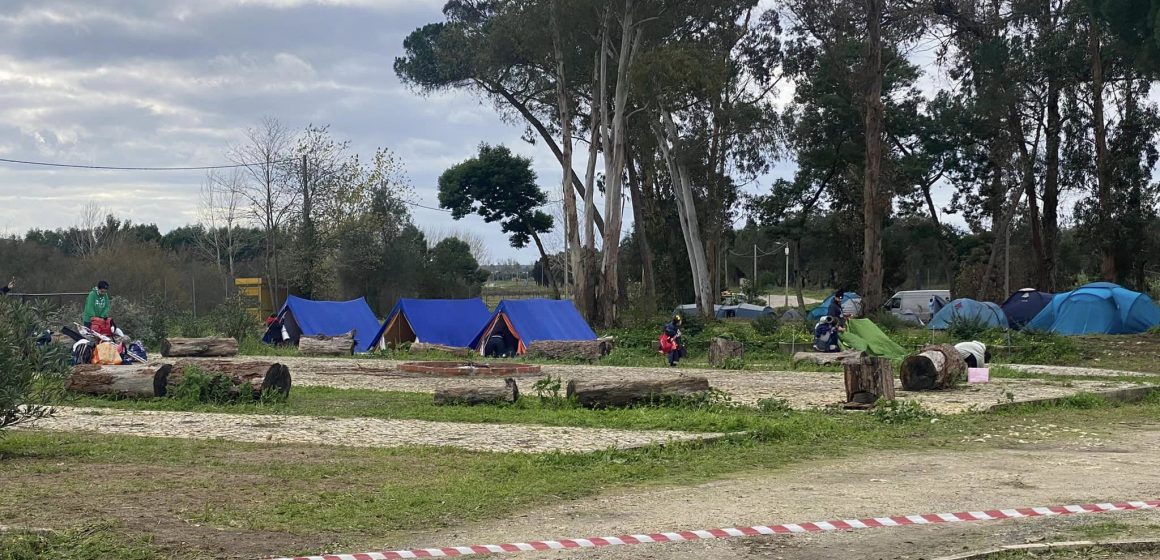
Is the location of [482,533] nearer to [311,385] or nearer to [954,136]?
[311,385]

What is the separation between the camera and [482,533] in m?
7.48

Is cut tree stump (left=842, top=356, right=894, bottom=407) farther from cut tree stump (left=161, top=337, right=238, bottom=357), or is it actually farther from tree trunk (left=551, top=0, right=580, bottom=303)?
tree trunk (left=551, top=0, right=580, bottom=303)

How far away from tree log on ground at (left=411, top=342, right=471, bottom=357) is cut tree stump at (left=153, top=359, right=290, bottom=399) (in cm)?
1248

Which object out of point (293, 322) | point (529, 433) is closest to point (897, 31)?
point (293, 322)

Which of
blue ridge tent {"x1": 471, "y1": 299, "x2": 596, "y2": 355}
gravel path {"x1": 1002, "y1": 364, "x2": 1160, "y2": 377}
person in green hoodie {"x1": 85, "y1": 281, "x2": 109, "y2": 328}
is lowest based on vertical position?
gravel path {"x1": 1002, "y1": 364, "x2": 1160, "y2": 377}

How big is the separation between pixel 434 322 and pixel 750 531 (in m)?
25.0

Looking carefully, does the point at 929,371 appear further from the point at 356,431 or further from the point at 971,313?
the point at 971,313

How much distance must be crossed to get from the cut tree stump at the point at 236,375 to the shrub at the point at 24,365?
459cm

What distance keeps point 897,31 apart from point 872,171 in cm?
512

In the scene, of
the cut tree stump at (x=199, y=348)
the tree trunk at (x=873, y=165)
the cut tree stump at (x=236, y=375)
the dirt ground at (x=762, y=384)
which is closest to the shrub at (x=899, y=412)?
the dirt ground at (x=762, y=384)

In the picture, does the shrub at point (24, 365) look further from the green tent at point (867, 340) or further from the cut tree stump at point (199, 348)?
the green tent at point (867, 340)

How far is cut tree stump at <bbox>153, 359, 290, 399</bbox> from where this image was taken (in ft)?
52.9

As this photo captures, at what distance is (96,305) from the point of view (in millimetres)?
21266

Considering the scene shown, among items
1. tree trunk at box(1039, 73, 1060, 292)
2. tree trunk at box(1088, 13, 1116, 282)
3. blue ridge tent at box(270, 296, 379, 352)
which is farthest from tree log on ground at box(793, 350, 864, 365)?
tree trunk at box(1039, 73, 1060, 292)
